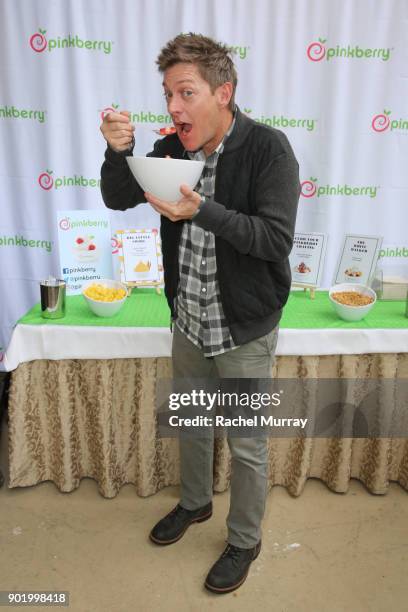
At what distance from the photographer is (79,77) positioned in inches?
87.8

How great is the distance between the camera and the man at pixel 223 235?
123cm

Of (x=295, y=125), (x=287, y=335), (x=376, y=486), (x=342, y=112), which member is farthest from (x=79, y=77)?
(x=376, y=486)

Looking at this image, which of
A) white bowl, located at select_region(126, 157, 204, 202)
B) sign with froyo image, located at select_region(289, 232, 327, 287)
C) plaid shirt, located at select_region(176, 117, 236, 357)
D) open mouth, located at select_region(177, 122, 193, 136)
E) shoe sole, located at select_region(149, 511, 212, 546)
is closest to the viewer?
white bowl, located at select_region(126, 157, 204, 202)

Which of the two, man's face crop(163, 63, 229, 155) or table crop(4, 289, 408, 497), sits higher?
man's face crop(163, 63, 229, 155)

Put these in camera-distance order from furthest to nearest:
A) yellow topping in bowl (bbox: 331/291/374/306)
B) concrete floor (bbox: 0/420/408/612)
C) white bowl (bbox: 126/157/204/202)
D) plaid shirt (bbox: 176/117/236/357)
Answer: yellow topping in bowl (bbox: 331/291/374/306)
concrete floor (bbox: 0/420/408/612)
plaid shirt (bbox: 176/117/236/357)
white bowl (bbox: 126/157/204/202)

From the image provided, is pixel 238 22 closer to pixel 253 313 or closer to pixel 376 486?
pixel 253 313

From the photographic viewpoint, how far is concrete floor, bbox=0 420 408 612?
1.54 meters

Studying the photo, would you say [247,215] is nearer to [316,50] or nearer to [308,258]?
[308,258]

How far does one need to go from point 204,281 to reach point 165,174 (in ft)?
1.26

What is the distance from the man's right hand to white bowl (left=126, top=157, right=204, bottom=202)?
0.48 feet

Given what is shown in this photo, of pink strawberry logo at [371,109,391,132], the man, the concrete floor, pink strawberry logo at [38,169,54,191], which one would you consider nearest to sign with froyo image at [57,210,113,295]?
pink strawberry logo at [38,169,54,191]

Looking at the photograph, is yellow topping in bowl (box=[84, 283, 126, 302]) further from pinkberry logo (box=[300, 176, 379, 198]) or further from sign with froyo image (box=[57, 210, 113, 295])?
pinkberry logo (box=[300, 176, 379, 198])

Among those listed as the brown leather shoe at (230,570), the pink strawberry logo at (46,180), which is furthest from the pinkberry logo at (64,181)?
the brown leather shoe at (230,570)

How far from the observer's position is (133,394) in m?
1.91
